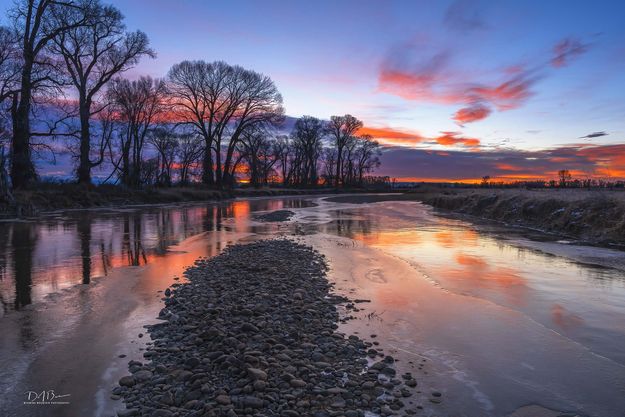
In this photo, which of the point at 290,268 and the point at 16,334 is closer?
the point at 16,334

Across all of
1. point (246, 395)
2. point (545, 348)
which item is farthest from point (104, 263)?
point (545, 348)

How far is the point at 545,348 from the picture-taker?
627cm

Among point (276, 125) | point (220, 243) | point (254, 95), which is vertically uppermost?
point (254, 95)

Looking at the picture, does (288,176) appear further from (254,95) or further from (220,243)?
(220,243)

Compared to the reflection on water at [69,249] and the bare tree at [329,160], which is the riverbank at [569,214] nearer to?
the reflection on water at [69,249]

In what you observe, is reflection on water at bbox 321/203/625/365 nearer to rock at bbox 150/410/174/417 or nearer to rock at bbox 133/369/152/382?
rock at bbox 133/369/152/382

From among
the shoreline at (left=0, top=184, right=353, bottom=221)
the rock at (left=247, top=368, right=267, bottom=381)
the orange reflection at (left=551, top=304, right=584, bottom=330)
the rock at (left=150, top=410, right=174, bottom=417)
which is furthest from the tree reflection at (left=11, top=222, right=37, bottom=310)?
the orange reflection at (left=551, top=304, right=584, bottom=330)

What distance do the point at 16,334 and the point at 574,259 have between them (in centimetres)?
1483

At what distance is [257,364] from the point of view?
4996mm

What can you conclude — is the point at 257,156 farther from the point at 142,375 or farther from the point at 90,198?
the point at 142,375

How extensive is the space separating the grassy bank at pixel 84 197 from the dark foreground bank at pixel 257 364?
78.0 feet

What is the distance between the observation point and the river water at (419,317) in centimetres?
486

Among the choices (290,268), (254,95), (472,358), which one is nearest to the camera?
(472,358)
